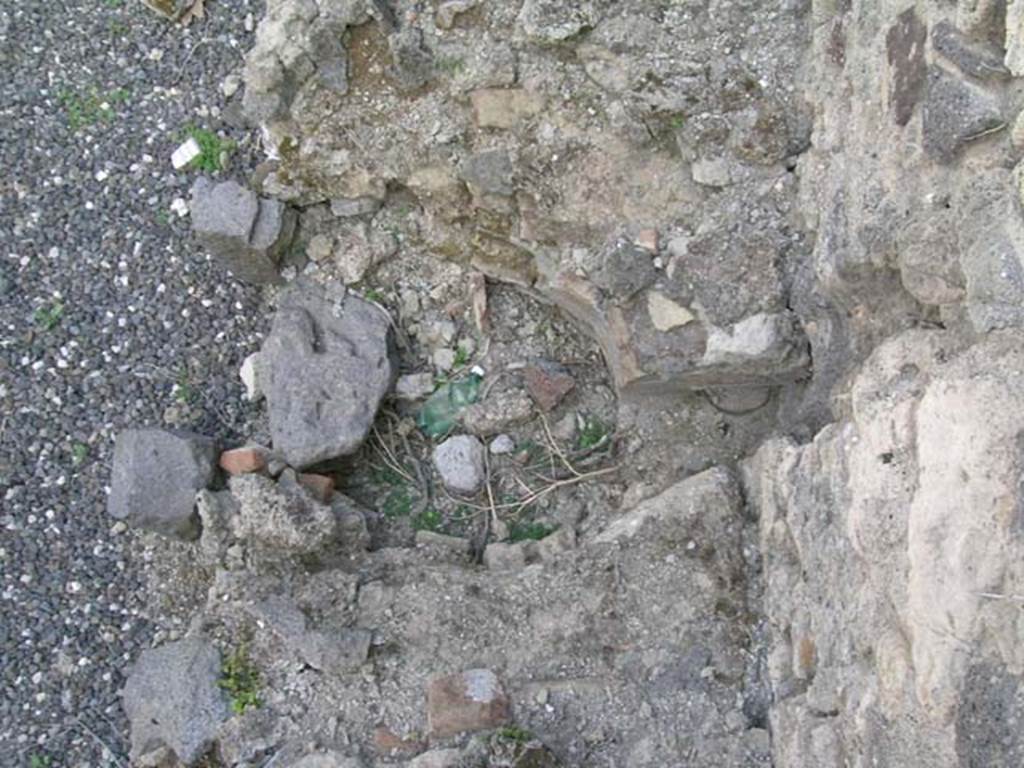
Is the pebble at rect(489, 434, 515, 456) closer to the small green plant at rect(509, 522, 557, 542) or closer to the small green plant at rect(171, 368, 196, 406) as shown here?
the small green plant at rect(509, 522, 557, 542)

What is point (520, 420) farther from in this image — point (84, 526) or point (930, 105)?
point (930, 105)

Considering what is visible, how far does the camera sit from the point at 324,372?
382cm

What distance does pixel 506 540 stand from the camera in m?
3.79

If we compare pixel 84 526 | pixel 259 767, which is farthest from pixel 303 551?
pixel 84 526

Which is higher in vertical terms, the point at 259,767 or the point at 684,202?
the point at 684,202

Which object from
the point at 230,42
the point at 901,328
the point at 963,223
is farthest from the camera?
the point at 230,42

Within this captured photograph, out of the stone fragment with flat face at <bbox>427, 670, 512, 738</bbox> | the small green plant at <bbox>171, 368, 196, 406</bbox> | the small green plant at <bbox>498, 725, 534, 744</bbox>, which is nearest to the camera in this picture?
the small green plant at <bbox>498, 725, 534, 744</bbox>

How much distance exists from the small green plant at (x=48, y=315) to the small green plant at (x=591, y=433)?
1.86 metres

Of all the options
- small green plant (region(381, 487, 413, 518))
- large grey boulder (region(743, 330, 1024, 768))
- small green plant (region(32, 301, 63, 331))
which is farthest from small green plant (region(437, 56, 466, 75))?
small green plant (region(32, 301, 63, 331))

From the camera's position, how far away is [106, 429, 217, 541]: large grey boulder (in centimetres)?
369

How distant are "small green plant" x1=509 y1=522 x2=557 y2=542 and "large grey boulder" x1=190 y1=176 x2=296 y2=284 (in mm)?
1214

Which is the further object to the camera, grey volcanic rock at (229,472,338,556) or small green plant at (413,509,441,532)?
small green plant at (413,509,441,532)

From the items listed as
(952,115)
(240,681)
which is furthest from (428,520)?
(952,115)

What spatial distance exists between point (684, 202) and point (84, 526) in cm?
221
